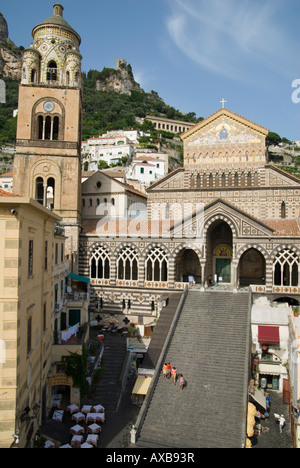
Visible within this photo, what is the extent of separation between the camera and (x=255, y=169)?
114 feet

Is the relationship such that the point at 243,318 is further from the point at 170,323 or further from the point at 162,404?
the point at 162,404

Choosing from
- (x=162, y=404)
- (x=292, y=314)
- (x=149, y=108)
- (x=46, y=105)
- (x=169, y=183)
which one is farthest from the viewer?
(x=149, y=108)

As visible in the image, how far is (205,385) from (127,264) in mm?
16028

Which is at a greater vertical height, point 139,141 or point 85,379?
point 139,141

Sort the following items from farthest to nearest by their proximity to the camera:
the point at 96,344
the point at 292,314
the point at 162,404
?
the point at 96,344 < the point at 292,314 < the point at 162,404

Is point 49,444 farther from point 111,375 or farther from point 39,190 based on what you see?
point 39,190

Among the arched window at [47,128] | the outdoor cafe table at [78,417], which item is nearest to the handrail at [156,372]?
the outdoor cafe table at [78,417]

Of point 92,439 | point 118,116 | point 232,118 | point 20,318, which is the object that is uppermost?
point 118,116

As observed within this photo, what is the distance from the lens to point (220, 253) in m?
34.6

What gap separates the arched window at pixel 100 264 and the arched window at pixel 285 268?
1441 centimetres

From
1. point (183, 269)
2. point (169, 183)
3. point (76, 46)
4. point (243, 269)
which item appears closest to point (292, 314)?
point (243, 269)

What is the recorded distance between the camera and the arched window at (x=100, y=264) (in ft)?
111

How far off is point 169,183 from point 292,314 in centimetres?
1822

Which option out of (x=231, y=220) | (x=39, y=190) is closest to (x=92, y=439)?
(x=231, y=220)
